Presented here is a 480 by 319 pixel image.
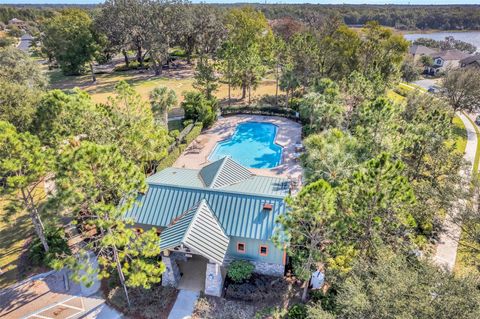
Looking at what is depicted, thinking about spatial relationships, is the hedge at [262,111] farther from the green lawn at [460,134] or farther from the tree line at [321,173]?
the green lawn at [460,134]

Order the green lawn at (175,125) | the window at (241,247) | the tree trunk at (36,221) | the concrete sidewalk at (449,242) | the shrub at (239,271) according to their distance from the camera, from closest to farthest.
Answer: the shrub at (239,271) < the tree trunk at (36,221) < the window at (241,247) < the concrete sidewalk at (449,242) < the green lawn at (175,125)

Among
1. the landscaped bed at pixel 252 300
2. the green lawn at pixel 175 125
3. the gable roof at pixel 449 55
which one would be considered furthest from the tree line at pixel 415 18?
the landscaped bed at pixel 252 300

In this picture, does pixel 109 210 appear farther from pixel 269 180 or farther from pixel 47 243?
pixel 269 180

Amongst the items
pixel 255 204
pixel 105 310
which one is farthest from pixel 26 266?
pixel 255 204

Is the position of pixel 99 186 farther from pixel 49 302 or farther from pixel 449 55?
pixel 449 55

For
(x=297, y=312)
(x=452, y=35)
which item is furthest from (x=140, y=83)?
(x=452, y=35)

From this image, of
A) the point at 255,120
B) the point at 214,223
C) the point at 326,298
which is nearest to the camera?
the point at 326,298
